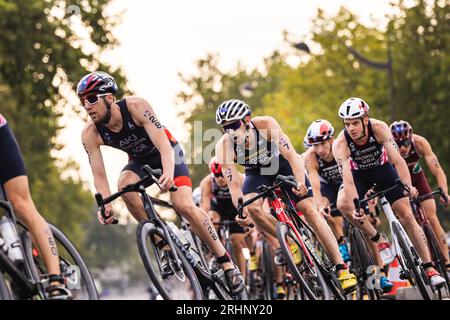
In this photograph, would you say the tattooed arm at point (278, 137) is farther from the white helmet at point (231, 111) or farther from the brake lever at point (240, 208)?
the brake lever at point (240, 208)

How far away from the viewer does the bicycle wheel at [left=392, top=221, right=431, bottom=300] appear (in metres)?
10.4

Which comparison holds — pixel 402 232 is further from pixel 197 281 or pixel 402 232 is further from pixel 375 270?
pixel 197 281

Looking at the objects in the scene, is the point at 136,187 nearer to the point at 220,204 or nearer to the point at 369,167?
the point at 369,167

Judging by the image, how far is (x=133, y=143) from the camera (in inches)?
368

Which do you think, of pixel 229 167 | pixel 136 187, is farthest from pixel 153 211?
pixel 229 167

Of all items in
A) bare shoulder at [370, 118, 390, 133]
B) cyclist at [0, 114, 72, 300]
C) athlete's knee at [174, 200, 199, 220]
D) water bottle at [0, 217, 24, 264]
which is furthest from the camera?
bare shoulder at [370, 118, 390, 133]

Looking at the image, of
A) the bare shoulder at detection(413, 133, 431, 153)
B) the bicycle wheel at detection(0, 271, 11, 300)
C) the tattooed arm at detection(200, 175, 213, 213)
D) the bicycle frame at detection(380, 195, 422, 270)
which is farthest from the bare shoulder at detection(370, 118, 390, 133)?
the bicycle wheel at detection(0, 271, 11, 300)

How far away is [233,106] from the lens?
34.2ft

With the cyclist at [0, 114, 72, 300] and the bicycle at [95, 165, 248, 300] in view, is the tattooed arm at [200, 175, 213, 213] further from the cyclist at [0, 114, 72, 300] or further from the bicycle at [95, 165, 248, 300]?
the cyclist at [0, 114, 72, 300]

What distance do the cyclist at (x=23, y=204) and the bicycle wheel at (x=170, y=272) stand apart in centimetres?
121

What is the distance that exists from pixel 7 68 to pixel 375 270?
1425 cm

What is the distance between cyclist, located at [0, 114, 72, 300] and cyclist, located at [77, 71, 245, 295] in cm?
159

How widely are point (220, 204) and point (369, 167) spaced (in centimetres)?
413
